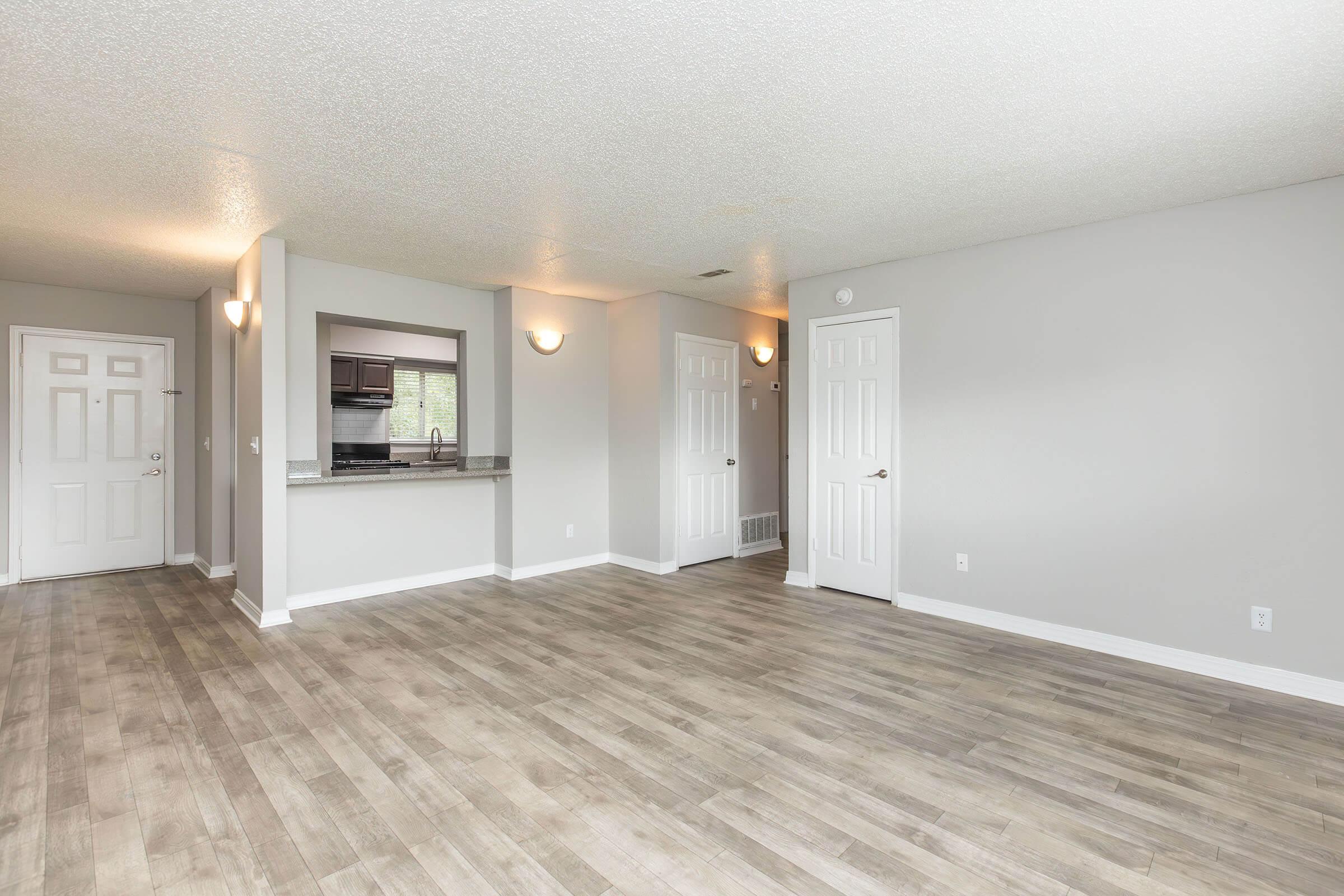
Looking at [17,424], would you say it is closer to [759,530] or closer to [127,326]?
[127,326]

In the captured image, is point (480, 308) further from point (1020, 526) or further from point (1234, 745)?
point (1234, 745)

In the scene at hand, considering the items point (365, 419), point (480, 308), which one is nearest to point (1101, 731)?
point (480, 308)

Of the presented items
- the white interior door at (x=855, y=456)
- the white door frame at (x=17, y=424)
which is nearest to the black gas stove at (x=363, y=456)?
the white door frame at (x=17, y=424)

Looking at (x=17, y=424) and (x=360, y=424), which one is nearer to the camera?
(x=17, y=424)

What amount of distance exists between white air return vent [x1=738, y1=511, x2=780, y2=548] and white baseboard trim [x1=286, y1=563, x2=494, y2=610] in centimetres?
247

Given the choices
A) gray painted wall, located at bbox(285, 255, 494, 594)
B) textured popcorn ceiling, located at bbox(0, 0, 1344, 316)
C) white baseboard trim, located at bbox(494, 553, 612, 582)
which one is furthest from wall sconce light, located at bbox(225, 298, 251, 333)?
white baseboard trim, located at bbox(494, 553, 612, 582)

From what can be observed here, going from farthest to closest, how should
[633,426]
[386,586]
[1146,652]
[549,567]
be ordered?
[633,426], [549,567], [386,586], [1146,652]

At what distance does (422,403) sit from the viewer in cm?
805

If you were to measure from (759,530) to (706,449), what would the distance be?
1211 millimetres

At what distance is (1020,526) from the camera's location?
417 centimetres

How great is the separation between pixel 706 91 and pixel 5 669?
4.58 metres

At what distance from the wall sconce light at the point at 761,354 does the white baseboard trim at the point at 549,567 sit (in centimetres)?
252

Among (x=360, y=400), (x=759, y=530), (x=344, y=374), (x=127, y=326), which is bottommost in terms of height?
(x=759, y=530)

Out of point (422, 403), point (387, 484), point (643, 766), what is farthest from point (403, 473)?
point (643, 766)
